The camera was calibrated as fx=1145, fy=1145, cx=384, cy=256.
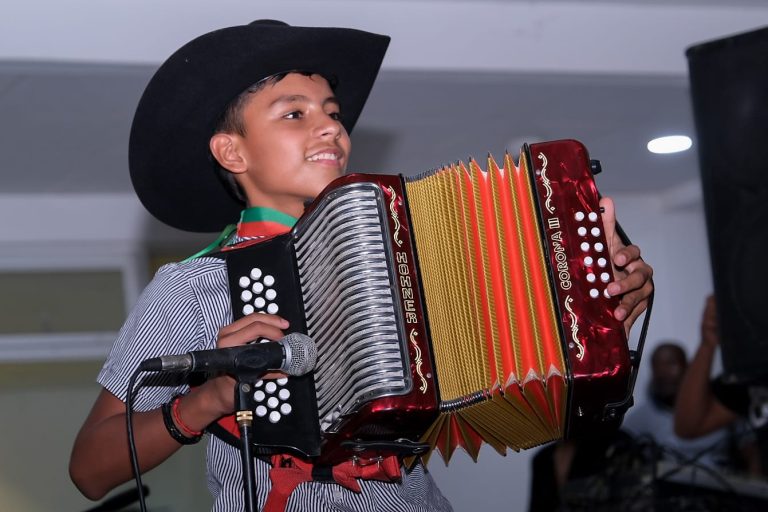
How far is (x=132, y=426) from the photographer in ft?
5.25

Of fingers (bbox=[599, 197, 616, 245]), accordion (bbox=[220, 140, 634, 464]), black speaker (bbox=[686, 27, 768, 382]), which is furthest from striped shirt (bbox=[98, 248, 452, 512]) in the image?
black speaker (bbox=[686, 27, 768, 382])

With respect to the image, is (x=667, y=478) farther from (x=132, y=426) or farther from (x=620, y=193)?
(x=620, y=193)

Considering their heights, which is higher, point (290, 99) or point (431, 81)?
point (431, 81)

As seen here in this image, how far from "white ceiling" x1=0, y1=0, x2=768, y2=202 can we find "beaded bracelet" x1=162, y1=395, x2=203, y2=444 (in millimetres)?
2356

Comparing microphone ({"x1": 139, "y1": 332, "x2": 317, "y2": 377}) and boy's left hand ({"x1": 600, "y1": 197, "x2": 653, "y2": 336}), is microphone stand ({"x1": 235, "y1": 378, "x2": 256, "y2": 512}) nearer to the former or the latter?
microphone ({"x1": 139, "y1": 332, "x2": 317, "y2": 377})

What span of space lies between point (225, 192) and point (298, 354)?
0.69 metres

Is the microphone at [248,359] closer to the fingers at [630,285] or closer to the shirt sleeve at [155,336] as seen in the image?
the shirt sleeve at [155,336]

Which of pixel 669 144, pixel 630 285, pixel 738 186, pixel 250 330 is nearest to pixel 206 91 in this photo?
pixel 250 330

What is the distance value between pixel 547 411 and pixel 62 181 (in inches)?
177

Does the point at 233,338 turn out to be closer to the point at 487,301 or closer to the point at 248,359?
the point at 248,359

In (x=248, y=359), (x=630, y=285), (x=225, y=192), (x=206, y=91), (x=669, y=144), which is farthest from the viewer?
(x=669, y=144)

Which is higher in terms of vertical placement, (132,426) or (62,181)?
(62,181)

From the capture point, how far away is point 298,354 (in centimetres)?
→ 151

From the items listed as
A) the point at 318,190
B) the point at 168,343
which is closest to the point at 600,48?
the point at 318,190
